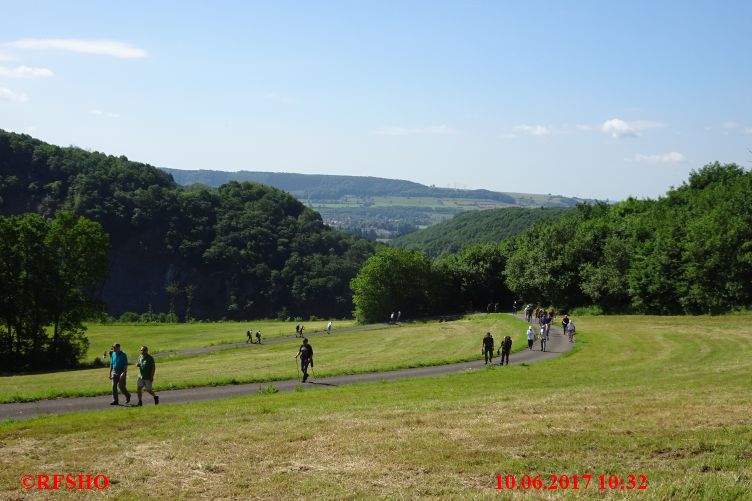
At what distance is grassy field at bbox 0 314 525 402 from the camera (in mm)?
26594

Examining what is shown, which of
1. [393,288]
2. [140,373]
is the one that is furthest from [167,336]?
[140,373]

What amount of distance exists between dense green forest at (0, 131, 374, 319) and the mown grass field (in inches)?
5767

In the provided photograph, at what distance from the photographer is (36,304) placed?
46.0 metres

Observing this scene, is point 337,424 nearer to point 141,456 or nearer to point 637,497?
point 141,456

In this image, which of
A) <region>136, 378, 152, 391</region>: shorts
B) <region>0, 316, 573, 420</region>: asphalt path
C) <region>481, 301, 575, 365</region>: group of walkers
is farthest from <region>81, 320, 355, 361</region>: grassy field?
<region>136, 378, 152, 391</region>: shorts

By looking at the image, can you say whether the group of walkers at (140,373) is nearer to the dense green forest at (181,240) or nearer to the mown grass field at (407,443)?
the mown grass field at (407,443)

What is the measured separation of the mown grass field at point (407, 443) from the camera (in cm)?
1005

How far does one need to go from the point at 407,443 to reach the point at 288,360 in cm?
2730

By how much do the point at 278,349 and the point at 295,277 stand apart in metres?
117

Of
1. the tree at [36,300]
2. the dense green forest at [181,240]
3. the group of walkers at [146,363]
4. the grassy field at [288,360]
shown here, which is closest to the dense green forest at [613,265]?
the grassy field at [288,360]

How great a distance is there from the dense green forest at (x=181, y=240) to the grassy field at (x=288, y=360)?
94.5 meters

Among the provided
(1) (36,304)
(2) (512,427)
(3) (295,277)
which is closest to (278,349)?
(1) (36,304)

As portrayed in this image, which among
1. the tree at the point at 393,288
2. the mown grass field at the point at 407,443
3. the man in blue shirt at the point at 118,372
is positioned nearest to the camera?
the mown grass field at the point at 407,443

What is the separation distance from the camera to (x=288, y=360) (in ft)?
128
